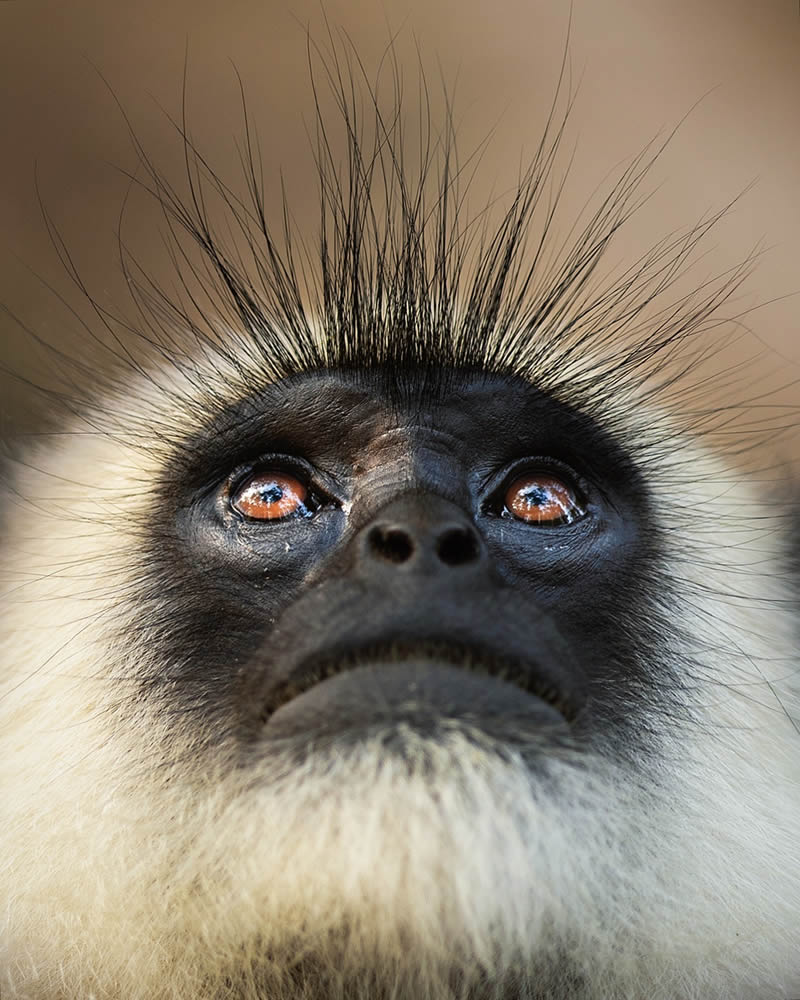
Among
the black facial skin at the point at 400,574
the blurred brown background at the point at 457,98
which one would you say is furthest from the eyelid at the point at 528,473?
the blurred brown background at the point at 457,98

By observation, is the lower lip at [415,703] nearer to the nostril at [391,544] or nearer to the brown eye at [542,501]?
the nostril at [391,544]

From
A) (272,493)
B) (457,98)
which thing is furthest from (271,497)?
(457,98)

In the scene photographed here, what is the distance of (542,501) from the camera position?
199 centimetres

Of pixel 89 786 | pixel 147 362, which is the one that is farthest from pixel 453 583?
pixel 147 362

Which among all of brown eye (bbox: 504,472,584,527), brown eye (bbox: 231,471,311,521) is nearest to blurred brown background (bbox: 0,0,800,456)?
brown eye (bbox: 231,471,311,521)

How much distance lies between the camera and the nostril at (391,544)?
1613 mm

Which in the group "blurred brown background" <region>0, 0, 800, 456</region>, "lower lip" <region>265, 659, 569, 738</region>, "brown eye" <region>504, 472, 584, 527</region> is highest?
"blurred brown background" <region>0, 0, 800, 456</region>

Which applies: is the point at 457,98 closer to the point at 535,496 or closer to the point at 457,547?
the point at 535,496

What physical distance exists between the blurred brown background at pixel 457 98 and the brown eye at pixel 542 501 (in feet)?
9.81

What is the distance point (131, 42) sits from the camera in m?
4.62

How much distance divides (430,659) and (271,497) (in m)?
0.58

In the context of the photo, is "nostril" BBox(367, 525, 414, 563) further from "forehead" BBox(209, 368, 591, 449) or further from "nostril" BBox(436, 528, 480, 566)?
"forehead" BBox(209, 368, 591, 449)

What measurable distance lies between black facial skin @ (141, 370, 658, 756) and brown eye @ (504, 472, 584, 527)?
0.08 ft

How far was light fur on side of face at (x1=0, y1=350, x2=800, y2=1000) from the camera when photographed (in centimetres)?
142
